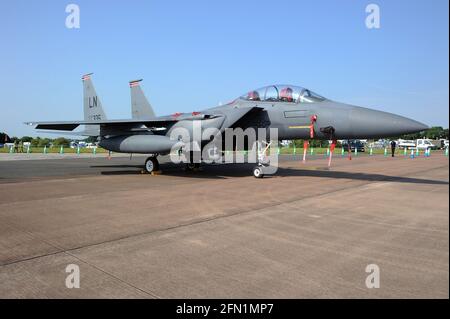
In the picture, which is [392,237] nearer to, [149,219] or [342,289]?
[342,289]

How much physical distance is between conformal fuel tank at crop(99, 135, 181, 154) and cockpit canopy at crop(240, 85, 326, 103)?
10.3 ft

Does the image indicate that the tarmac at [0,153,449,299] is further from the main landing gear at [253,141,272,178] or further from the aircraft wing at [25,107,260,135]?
the aircraft wing at [25,107,260,135]

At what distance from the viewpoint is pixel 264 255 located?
3.47 meters

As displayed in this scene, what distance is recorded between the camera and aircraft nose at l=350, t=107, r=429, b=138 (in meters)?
6.90

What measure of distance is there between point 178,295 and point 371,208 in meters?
4.14

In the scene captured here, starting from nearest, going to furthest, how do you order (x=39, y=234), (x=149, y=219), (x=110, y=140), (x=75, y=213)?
1. (x=39, y=234)
2. (x=149, y=219)
3. (x=75, y=213)
4. (x=110, y=140)

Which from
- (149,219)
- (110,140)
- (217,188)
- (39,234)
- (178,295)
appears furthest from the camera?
(110,140)

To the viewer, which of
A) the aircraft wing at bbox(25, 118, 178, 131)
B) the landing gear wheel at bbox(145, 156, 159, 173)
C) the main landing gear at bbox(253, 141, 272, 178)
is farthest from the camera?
the landing gear wheel at bbox(145, 156, 159, 173)

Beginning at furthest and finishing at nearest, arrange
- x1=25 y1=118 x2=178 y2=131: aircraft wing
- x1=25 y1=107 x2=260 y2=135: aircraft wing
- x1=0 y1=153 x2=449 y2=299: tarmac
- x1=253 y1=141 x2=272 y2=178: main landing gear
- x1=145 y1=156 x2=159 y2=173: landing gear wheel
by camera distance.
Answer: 1. x1=145 y1=156 x2=159 y2=173: landing gear wheel
2. x1=25 y1=118 x2=178 y2=131: aircraft wing
3. x1=253 y1=141 x2=272 y2=178: main landing gear
4. x1=25 y1=107 x2=260 y2=135: aircraft wing
5. x1=0 y1=153 x2=449 y2=299: tarmac

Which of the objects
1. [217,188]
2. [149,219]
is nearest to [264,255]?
[149,219]

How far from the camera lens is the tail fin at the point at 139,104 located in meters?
18.4

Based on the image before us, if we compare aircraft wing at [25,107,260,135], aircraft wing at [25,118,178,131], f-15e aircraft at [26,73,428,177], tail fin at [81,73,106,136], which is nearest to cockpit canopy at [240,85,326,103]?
f-15e aircraft at [26,73,428,177]

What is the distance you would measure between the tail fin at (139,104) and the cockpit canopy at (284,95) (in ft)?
30.0

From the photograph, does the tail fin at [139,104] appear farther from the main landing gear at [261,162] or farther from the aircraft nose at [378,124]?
the aircraft nose at [378,124]
